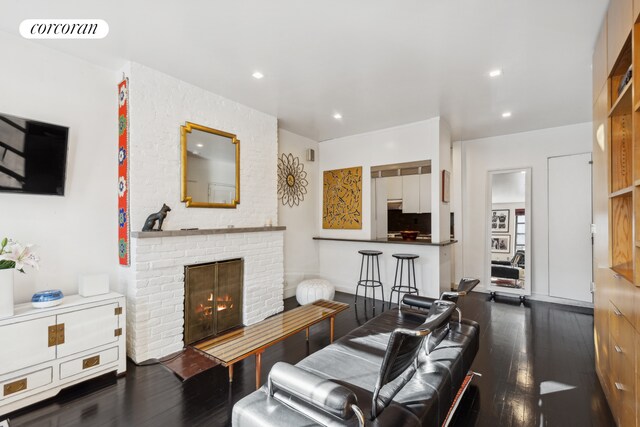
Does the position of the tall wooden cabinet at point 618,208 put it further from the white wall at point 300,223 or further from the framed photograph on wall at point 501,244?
the white wall at point 300,223

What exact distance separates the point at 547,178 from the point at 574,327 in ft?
7.80

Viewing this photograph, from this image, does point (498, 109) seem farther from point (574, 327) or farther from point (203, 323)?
point (203, 323)

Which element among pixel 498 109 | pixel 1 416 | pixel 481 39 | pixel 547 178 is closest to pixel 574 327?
pixel 547 178

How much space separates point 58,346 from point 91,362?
284mm

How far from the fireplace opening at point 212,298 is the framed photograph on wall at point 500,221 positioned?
4402 millimetres

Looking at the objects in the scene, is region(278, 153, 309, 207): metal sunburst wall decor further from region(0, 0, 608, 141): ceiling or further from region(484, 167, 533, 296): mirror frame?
region(484, 167, 533, 296): mirror frame

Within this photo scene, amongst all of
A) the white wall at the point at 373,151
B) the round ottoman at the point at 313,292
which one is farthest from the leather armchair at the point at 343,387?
the white wall at the point at 373,151

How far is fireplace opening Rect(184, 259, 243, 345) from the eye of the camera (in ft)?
10.3

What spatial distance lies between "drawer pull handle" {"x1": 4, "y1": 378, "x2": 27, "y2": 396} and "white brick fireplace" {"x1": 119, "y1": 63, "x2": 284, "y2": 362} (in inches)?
30.2

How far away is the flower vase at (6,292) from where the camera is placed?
6.65 feet

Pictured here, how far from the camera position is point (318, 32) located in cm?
234

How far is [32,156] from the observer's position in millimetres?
2398

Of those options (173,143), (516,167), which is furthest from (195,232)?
(516,167)

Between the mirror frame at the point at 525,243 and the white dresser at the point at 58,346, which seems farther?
the mirror frame at the point at 525,243
